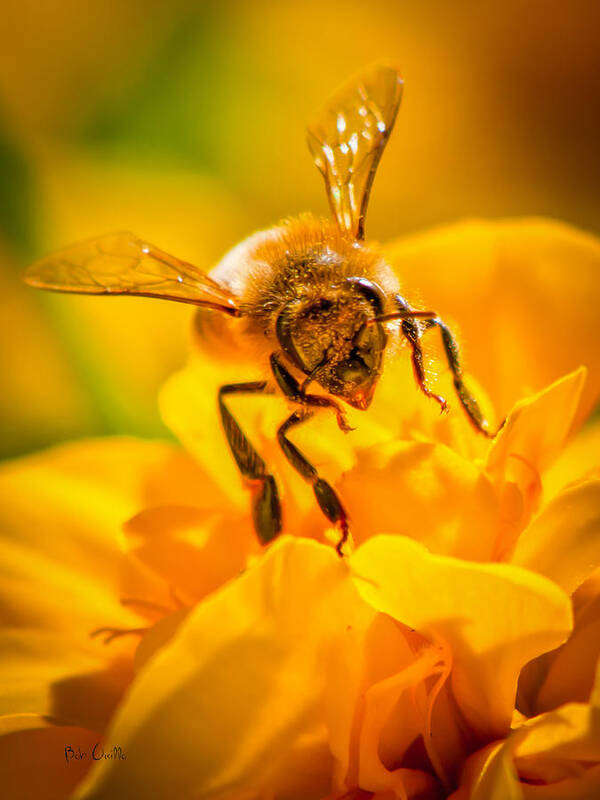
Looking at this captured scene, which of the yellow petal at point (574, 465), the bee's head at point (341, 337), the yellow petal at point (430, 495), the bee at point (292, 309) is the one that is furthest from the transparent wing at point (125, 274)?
the yellow petal at point (574, 465)

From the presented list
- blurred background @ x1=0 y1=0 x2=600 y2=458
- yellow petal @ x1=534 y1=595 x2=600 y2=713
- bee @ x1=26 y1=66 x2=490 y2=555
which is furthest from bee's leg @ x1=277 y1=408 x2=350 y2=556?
blurred background @ x1=0 y1=0 x2=600 y2=458

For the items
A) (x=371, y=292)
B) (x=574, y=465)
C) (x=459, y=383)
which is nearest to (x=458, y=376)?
(x=459, y=383)

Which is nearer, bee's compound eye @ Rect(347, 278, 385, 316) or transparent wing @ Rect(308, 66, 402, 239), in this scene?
bee's compound eye @ Rect(347, 278, 385, 316)

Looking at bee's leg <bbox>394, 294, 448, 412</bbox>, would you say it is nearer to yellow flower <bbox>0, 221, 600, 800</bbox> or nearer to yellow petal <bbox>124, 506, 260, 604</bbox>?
yellow flower <bbox>0, 221, 600, 800</bbox>

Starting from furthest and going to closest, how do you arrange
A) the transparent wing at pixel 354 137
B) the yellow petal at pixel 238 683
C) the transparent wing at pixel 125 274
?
the transparent wing at pixel 354 137 < the transparent wing at pixel 125 274 < the yellow petal at pixel 238 683

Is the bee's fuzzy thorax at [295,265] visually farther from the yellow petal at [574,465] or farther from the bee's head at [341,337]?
the yellow petal at [574,465]

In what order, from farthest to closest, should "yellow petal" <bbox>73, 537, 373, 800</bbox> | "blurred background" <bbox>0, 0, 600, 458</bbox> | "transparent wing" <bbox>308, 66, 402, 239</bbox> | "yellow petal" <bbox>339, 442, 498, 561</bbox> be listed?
"blurred background" <bbox>0, 0, 600, 458</bbox>
"transparent wing" <bbox>308, 66, 402, 239</bbox>
"yellow petal" <bbox>339, 442, 498, 561</bbox>
"yellow petal" <bbox>73, 537, 373, 800</bbox>
